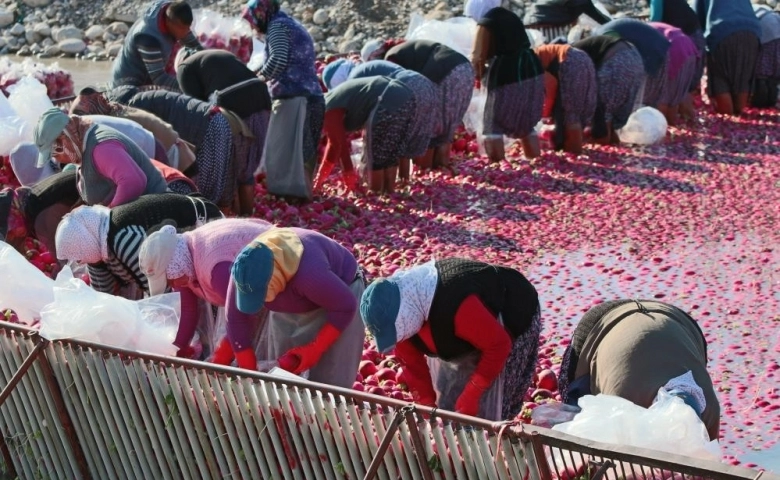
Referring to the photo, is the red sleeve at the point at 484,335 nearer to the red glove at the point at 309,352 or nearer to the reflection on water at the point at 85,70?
the red glove at the point at 309,352

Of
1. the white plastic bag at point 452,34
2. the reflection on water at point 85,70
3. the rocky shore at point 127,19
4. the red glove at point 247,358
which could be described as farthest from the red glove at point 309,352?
the rocky shore at point 127,19

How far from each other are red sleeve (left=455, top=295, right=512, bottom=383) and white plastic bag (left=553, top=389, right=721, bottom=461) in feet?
2.10

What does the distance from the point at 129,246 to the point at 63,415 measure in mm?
887

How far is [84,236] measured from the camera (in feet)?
16.5

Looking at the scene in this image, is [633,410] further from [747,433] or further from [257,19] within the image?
[257,19]

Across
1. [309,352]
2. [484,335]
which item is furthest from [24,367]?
[484,335]

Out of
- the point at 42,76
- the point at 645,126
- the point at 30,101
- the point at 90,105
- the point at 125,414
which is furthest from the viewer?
the point at 42,76

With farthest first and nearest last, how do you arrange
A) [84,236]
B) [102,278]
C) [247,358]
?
[102,278] < [84,236] < [247,358]

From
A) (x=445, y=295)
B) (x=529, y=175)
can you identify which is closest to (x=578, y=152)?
(x=529, y=175)

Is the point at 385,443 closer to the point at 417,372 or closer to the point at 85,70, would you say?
the point at 417,372

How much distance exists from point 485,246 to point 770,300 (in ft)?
6.02

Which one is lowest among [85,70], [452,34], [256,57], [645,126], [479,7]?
[85,70]

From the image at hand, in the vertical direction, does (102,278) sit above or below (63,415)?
above

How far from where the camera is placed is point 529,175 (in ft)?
29.2
